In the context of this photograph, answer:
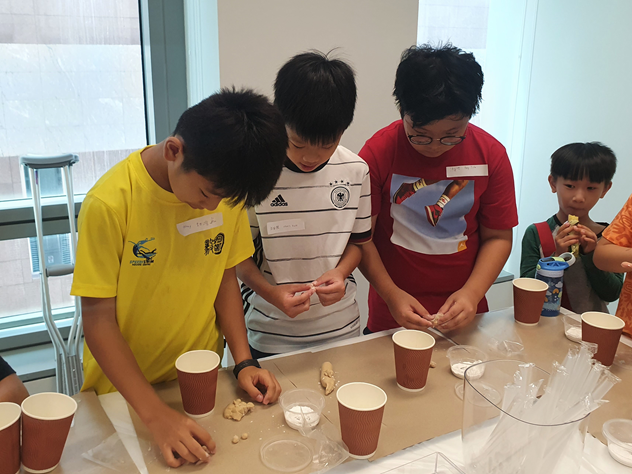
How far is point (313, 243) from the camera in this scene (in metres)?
1.53

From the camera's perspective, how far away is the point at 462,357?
1.37 m

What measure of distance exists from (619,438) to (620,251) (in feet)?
2.34

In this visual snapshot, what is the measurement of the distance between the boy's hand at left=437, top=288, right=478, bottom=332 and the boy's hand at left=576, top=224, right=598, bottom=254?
27.7 inches

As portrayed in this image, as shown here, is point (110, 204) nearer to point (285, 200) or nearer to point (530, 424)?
point (285, 200)

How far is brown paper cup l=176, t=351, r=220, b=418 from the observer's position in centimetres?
107

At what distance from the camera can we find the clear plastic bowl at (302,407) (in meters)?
1.08

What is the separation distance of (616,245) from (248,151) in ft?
4.08

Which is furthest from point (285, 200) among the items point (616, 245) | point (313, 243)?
point (616, 245)

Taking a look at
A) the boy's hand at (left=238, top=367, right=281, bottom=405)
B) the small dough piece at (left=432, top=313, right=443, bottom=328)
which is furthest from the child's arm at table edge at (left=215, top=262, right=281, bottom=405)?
the small dough piece at (left=432, top=313, right=443, bottom=328)

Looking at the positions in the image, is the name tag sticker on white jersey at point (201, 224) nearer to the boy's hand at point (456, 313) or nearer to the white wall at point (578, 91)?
the boy's hand at point (456, 313)

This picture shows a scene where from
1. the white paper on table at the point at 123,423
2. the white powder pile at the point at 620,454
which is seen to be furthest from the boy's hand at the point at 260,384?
the white powder pile at the point at 620,454

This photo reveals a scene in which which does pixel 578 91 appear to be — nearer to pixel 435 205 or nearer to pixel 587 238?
pixel 587 238

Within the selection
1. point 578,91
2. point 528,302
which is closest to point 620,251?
point 528,302

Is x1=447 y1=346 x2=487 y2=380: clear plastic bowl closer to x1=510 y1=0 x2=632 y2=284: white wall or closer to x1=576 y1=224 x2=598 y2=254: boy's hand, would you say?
x1=576 y1=224 x2=598 y2=254: boy's hand
